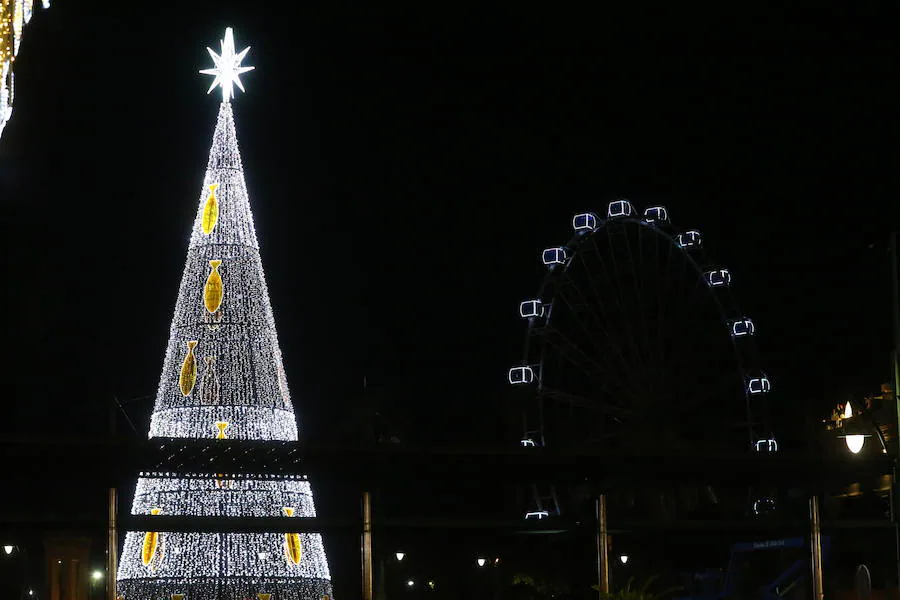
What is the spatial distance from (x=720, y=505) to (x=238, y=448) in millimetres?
21992

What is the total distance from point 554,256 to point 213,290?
1928 cm

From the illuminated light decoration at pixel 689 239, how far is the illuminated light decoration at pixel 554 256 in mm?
3563

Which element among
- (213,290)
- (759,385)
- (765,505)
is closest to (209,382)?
(213,290)

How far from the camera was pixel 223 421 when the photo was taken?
26609mm

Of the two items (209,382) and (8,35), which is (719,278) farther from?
(8,35)

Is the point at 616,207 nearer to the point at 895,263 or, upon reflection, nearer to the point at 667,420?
the point at 667,420

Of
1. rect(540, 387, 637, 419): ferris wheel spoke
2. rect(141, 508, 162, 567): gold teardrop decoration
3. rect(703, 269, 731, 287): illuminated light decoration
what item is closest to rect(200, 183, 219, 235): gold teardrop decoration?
rect(141, 508, 162, 567): gold teardrop decoration

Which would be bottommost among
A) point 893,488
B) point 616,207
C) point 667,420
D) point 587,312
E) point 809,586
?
point 809,586

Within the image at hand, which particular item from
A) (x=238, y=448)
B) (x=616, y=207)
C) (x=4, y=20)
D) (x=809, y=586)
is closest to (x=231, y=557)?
(x=238, y=448)

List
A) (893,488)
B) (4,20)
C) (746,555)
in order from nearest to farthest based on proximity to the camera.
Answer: (4,20) < (893,488) < (746,555)

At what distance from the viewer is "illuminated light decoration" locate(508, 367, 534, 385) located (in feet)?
143

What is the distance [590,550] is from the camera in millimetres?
43188

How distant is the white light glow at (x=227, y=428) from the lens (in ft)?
86.5

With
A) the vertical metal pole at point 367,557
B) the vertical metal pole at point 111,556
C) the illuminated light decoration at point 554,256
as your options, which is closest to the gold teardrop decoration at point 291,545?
the vertical metal pole at point 367,557
